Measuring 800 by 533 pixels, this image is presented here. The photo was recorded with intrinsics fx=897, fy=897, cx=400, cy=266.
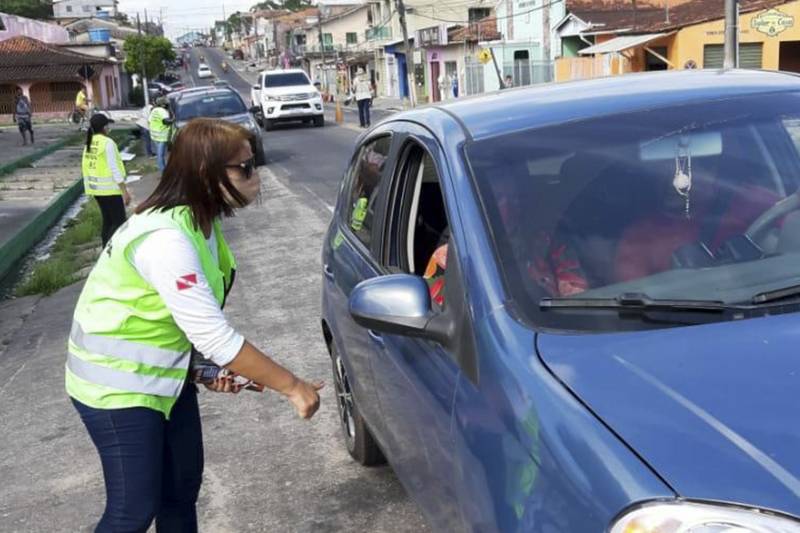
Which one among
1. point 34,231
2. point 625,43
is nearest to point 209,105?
point 34,231

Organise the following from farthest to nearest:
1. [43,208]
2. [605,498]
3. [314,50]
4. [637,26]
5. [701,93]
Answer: [314,50]
[637,26]
[43,208]
[701,93]
[605,498]

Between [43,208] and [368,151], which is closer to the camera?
[368,151]

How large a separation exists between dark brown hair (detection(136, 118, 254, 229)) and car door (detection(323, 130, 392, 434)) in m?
0.85

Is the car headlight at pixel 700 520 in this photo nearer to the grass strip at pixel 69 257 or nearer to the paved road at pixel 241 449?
the paved road at pixel 241 449

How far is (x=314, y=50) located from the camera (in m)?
97.8

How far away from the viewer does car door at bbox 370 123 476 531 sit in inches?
101

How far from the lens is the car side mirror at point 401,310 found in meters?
2.54

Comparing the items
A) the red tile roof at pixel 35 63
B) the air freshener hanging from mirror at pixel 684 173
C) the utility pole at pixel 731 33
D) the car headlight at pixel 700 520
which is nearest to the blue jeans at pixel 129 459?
the car headlight at pixel 700 520

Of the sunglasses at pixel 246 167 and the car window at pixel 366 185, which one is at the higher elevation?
the sunglasses at pixel 246 167

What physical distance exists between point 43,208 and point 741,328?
14.9 m

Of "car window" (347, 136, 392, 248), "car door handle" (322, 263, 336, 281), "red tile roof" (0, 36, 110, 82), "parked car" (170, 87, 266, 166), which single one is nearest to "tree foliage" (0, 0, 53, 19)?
"red tile roof" (0, 36, 110, 82)

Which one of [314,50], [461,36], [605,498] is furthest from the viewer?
[314,50]

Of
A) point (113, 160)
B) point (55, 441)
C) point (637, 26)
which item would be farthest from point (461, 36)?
point (55, 441)

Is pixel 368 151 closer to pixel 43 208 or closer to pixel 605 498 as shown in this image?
pixel 605 498
